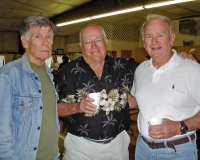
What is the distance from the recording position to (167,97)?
181cm

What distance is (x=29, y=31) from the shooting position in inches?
69.6

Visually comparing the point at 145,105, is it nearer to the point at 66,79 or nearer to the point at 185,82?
the point at 185,82

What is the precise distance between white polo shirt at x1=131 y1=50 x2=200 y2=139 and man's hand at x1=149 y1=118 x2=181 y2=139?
0.46 ft

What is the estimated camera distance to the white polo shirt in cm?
175

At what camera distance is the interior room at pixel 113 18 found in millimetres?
8391

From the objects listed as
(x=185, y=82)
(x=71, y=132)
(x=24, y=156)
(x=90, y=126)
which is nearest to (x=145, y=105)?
(x=185, y=82)

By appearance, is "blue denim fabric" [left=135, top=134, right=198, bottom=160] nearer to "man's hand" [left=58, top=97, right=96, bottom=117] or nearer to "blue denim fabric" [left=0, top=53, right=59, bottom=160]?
"man's hand" [left=58, top=97, right=96, bottom=117]

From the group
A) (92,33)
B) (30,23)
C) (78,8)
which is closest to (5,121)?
(30,23)

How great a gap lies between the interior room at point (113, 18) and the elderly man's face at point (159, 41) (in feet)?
8.82

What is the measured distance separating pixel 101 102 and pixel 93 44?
58cm

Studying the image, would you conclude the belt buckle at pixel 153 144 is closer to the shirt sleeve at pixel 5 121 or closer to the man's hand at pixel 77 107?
the man's hand at pixel 77 107

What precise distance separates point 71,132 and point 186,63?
1274 mm

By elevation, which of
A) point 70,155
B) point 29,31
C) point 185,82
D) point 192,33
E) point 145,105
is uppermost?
point 192,33

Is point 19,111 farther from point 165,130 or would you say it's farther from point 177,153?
point 177,153
